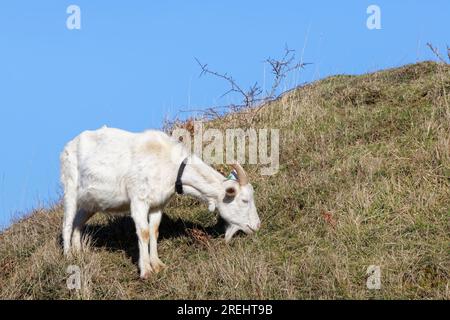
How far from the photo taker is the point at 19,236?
11750 mm

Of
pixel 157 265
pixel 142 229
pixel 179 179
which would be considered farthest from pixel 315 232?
pixel 142 229

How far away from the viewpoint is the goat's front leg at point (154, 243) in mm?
9750

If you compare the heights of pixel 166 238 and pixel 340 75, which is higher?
pixel 340 75

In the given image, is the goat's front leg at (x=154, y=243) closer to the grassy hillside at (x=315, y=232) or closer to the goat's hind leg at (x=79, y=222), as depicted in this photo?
the grassy hillside at (x=315, y=232)

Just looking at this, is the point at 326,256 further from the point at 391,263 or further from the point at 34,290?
the point at 34,290

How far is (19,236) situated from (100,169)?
2.49m

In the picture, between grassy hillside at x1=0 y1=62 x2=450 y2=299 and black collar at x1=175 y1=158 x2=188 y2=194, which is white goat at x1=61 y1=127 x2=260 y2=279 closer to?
black collar at x1=175 y1=158 x2=188 y2=194

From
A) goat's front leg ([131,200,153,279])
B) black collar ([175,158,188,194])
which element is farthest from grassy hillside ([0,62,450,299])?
black collar ([175,158,188,194])

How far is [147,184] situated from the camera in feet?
31.5

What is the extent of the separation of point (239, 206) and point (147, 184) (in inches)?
50.9

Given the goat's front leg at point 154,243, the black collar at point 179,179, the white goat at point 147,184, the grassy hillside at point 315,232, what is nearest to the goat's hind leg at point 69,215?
the white goat at point 147,184

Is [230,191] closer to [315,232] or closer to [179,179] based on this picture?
[179,179]

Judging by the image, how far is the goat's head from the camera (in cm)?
999
